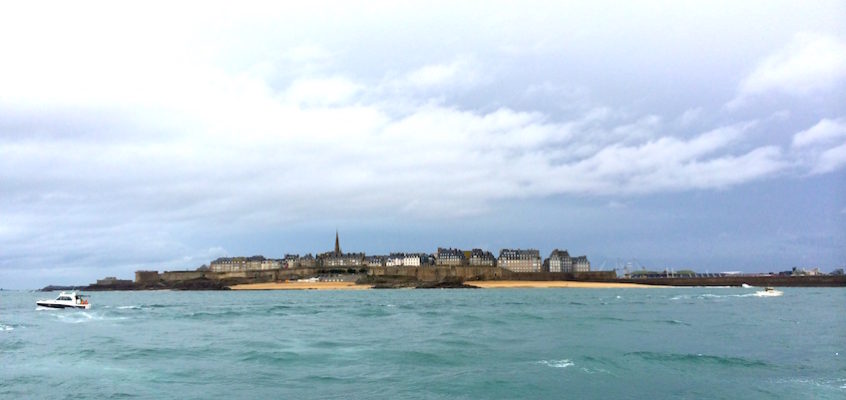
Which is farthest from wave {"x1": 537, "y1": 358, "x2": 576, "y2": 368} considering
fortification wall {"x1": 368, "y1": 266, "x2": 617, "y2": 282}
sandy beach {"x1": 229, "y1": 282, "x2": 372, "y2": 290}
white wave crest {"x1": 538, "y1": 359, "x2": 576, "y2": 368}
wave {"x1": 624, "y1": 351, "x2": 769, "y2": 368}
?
fortification wall {"x1": 368, "y1": 266, "x2": 617, "y2": 282}

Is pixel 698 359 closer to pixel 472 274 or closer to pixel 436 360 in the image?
pixel 436 360

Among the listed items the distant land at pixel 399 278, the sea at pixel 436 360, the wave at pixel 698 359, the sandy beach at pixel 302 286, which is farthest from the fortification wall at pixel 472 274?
the wave at pixel 698 359

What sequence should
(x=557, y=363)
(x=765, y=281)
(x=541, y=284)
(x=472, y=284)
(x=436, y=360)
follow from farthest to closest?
1. (x=765, y=281)
2. (x=472, y=284)
3. (x=541, y=284)
4. (x=436, y=360)
5. (x=557, y=363)

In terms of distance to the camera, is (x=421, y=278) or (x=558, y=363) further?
(x=421, y=278)

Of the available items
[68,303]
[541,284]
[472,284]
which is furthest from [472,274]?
[68,303]

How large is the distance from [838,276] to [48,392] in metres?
175

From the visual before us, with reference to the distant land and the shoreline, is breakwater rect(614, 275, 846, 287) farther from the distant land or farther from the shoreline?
the shoreline

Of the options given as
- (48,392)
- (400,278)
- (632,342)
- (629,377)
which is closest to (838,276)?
(400,278)

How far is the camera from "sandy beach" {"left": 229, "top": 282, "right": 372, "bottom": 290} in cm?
15962

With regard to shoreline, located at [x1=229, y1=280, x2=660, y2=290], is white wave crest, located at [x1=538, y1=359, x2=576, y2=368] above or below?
above

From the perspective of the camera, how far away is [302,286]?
6447 inches

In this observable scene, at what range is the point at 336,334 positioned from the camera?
38.8m

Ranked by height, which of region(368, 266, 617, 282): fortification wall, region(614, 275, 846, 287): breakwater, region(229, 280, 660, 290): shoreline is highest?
region(368, 266, 617, 282): fortification wall

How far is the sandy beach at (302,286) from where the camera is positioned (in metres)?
160
